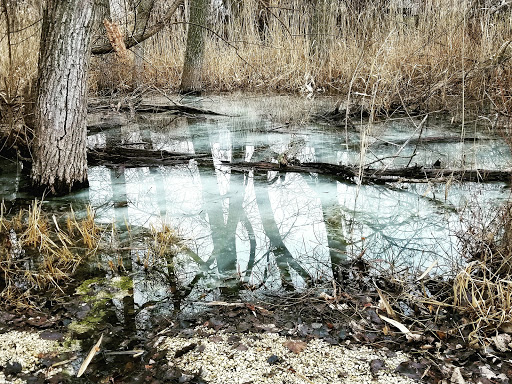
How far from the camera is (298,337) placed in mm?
1910

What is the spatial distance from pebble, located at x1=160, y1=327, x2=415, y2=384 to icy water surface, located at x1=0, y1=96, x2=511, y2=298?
44 cm

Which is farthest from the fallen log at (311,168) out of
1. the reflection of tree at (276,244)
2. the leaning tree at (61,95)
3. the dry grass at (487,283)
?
the dry grass at (487,283)

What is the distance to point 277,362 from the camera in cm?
176

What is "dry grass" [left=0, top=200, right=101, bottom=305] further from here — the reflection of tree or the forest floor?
the reflection of tree

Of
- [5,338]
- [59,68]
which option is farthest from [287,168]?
[5,338]

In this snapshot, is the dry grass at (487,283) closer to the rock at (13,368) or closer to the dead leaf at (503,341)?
the dead leaf at (503,341)

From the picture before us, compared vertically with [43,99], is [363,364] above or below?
below

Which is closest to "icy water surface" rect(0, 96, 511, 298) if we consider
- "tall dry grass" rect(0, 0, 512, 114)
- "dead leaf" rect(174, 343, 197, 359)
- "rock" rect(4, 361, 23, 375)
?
"dead leaf" rect(174, 343, 197, 359)

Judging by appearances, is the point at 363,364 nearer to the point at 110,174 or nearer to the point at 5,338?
the point at 5,338

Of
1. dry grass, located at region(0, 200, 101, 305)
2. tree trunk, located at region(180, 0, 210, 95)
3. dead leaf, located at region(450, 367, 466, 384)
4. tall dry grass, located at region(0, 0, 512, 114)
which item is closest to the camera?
dead leaf, located at region(450, 367, 466, 384)

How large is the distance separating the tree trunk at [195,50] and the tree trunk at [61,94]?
3.69 metres

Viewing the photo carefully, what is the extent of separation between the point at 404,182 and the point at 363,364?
2020 millimetres

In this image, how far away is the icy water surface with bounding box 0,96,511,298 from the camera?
2.51 metres

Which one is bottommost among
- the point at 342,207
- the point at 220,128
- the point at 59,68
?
the point at 342,207
